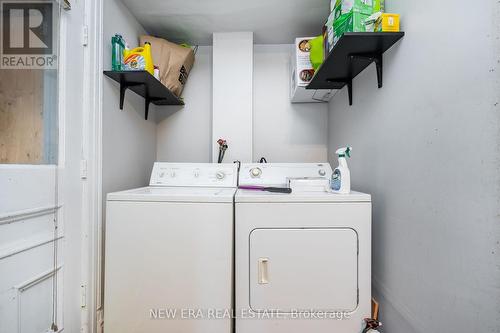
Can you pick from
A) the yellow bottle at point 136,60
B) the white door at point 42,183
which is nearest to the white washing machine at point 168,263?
the white door at point 42,183

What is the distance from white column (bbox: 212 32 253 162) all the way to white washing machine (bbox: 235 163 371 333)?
1.09 meters

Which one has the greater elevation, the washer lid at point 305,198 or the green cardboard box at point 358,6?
the green cardboard box at point 358,6

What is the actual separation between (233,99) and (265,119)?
1.30 ft

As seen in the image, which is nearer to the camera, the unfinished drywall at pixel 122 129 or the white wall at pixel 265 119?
the unfinished drywall at pixel 122 129

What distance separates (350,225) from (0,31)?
75.7 inches

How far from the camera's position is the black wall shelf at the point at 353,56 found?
115 centimetres

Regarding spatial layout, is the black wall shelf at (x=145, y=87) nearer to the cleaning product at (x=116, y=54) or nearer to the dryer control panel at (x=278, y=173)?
the cleaning product at (x=116, y=54)

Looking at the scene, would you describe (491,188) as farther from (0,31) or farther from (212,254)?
(0,31)

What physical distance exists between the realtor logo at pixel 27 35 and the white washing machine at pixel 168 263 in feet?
2.61

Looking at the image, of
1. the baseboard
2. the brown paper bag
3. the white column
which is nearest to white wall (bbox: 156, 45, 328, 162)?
the white column

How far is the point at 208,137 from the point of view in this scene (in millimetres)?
2350

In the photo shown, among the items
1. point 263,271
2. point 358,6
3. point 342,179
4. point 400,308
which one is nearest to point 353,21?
point 358,6

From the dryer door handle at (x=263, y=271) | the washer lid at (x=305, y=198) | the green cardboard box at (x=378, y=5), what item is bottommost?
the dryer door handle at (x=263, y=271)

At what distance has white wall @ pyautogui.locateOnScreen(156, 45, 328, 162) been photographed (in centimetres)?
233
